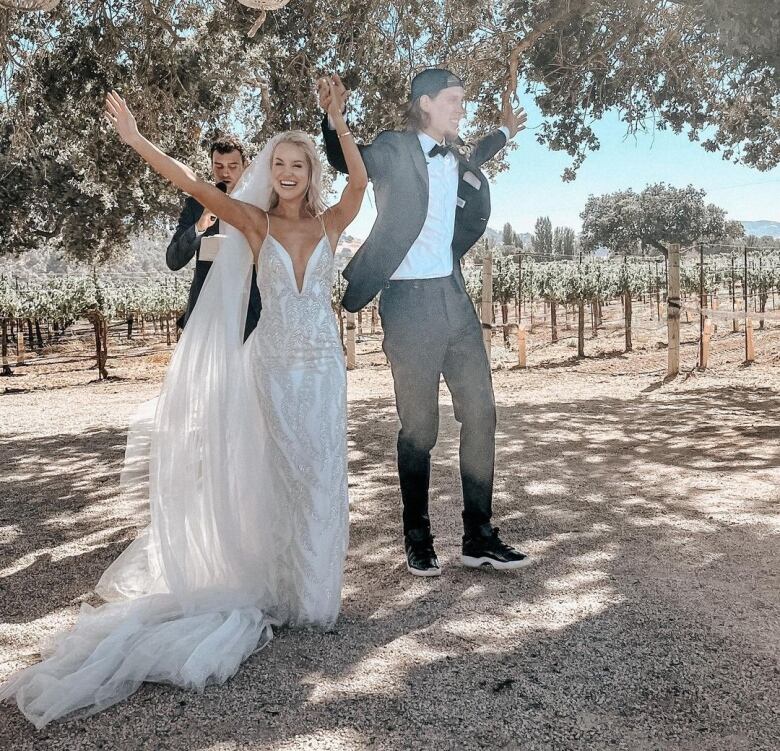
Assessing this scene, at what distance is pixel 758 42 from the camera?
4.43m

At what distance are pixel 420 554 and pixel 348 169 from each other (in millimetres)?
1501

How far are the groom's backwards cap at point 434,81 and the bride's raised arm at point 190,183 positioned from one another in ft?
2.79

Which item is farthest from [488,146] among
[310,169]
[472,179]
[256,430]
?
[256,430]

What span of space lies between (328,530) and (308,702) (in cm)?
61

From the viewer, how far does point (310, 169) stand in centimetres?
252

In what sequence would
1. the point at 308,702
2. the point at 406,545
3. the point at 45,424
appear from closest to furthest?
the point at 308,702
the point at 406,545
the point at 45,424

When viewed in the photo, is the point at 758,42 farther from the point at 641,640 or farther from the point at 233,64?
the point at 233,64

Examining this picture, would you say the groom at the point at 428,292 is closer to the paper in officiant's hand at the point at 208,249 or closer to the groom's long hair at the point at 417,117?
the groom's long hair at the point at 417,117

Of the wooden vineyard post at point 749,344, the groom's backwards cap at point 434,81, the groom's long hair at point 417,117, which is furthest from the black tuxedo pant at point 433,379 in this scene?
the wooden vineyard post at point 749,344

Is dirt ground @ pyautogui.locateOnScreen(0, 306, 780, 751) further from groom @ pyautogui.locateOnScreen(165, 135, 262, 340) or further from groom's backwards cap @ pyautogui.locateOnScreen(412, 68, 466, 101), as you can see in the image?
groom's backwards cap @ pyautogui.locateOnScreen(412, 68, 466, 101)

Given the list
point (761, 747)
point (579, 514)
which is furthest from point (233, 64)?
point (761, 747)

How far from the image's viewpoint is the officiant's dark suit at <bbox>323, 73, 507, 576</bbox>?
2.69 meters

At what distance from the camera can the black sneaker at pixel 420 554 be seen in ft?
9.21

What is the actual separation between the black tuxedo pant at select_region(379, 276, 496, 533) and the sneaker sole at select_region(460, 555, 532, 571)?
0.12 m
